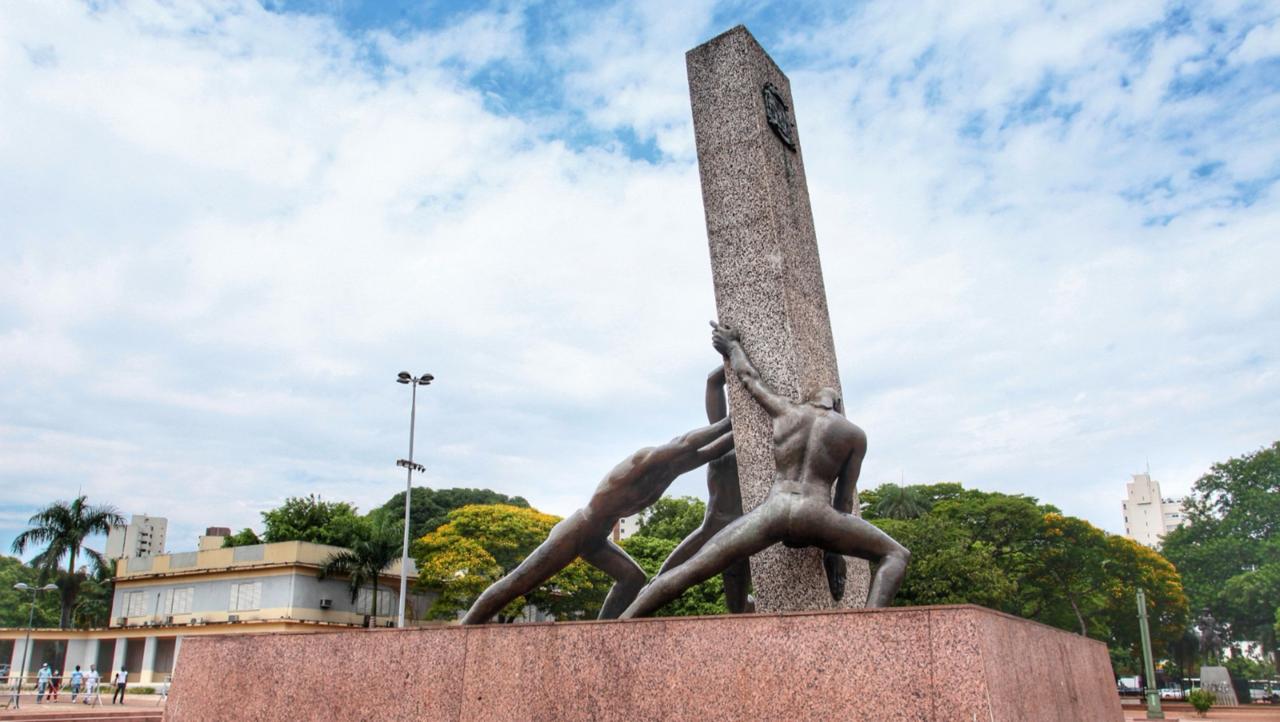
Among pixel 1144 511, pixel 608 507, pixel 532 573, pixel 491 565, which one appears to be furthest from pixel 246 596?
pixel 1144 511

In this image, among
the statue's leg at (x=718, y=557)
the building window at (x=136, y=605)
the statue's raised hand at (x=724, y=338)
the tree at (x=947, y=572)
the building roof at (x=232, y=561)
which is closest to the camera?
the statue's leg at (x=718, y=557)

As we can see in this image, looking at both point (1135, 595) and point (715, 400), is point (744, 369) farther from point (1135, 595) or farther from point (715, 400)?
point (1135, 595)

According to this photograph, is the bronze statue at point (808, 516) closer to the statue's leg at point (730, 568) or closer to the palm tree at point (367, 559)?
the statue's leg at point (730, 568)

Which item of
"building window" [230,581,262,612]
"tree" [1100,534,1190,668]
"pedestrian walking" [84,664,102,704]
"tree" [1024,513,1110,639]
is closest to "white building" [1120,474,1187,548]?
"tree" [1100,534,1190,668]

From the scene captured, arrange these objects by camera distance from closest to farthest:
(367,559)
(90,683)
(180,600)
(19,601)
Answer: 1. (90,683)
2. (367,559)
3. (180,600)
4. (19,601)

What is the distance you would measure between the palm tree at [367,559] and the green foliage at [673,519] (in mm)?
11394

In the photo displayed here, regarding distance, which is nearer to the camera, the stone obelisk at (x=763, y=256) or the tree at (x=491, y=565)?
the stone obelisk at (x=763, y=256)

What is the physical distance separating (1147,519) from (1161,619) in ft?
220

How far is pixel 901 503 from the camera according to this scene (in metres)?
45.1

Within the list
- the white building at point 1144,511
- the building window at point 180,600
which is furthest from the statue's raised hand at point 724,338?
the white building at point 1144,511

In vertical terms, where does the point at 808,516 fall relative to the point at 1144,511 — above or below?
below

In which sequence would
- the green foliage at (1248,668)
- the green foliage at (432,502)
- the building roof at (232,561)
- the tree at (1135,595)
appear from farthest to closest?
the green foliage at (1248,668) → the green foliage at (432,502) → the building roof at (232,561) → the tree at (1135,595)

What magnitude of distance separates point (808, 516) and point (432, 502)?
51.3 meters

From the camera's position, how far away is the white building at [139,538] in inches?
2731
